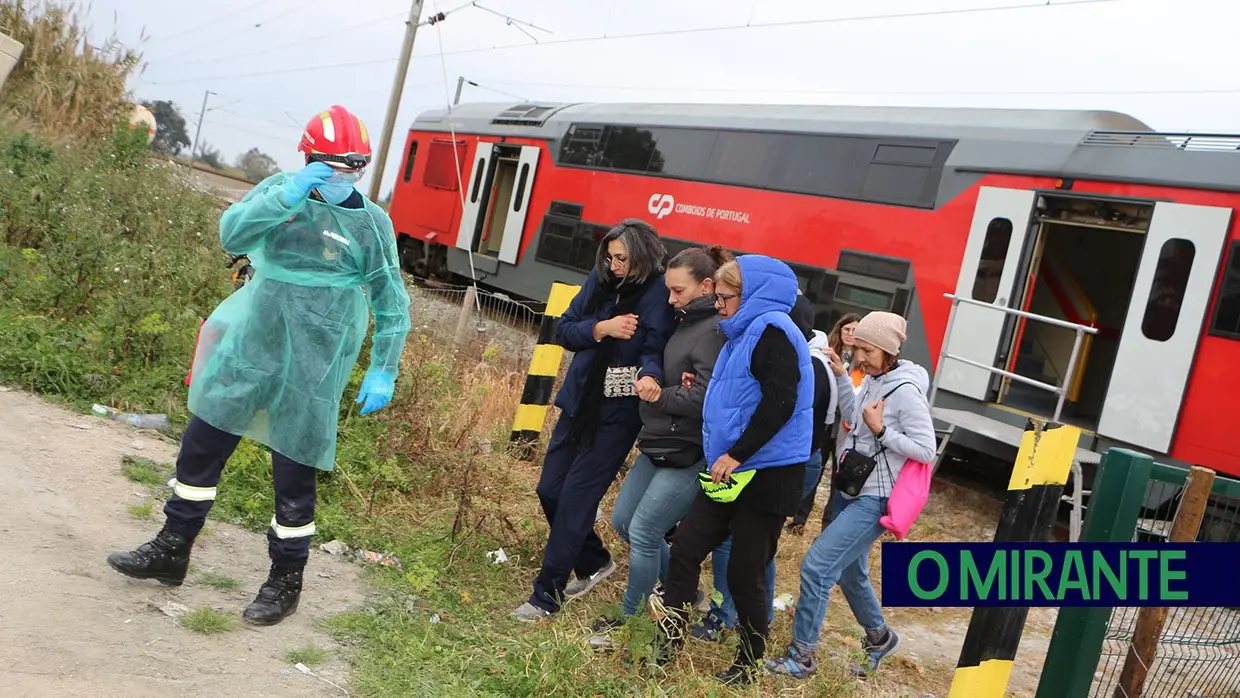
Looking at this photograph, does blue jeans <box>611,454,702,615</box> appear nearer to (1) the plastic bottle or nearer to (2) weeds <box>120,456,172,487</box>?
(2) weeds <box>120,456,172,487</box>

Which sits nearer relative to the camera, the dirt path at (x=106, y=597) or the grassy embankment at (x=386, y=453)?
the dirt path at (x=106, y=597)

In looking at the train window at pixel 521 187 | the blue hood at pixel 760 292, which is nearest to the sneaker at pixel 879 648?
the blue hood at pixel 760 292

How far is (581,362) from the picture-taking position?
455cm

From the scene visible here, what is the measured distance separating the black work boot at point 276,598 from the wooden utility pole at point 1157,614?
333cm

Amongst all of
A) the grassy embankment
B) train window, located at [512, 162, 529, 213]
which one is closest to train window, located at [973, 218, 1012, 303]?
the grassy embankment

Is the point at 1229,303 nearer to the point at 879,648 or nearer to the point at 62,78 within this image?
the point at 879,648

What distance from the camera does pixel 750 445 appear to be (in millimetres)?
3861

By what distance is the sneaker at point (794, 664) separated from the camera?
426cm

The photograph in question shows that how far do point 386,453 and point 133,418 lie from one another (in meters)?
1.36

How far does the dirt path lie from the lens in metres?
3.09

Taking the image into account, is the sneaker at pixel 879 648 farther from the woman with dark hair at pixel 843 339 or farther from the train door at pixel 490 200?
the train door at pixel 490 200

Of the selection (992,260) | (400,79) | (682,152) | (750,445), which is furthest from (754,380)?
(400,79)

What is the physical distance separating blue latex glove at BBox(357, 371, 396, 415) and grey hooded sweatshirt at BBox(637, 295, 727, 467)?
1.07m

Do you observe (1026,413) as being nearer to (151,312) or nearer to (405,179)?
(151,312)
